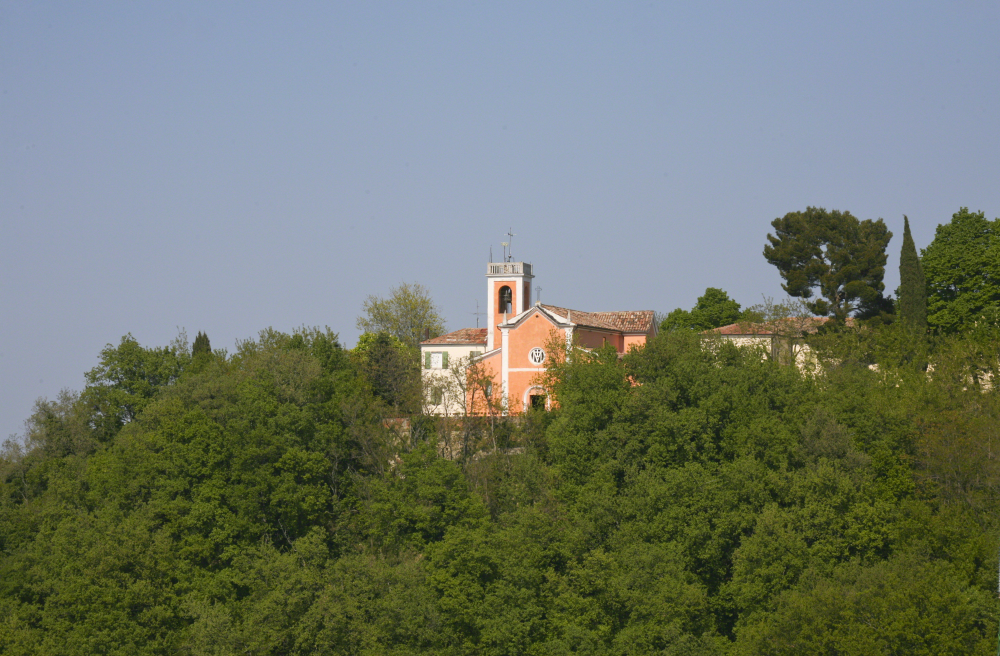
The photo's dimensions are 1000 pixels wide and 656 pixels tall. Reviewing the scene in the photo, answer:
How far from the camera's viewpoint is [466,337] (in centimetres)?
6234

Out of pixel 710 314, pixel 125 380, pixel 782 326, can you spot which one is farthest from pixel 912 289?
pixel 125 380

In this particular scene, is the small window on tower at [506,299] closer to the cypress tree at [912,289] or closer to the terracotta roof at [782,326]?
the terracotta roof at [782,326]

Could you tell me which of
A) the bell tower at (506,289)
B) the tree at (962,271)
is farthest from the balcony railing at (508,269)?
the tree at (962,271)

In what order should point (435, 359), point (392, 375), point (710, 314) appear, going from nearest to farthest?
point (392, 375), point (435, 359), point (710, 314)

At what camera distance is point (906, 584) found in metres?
33.6

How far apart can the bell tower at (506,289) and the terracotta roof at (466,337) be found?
4.21 feet

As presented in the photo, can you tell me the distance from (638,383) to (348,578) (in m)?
13.7

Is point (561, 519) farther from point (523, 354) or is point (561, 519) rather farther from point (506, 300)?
point (506, 300)

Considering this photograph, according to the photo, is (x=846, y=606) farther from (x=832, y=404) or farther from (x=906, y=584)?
(x=832, y=404)

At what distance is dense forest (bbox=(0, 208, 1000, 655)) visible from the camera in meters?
36.6

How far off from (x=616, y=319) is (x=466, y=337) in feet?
33.2

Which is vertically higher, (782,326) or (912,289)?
(912,289)

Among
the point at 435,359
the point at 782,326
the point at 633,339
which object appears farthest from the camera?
the point at 435,359

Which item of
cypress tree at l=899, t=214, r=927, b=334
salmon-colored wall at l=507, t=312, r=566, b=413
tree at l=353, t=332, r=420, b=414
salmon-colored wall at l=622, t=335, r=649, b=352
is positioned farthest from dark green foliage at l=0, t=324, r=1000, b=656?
salmon-colored wall at l=622, t=335, r=649, b=352
